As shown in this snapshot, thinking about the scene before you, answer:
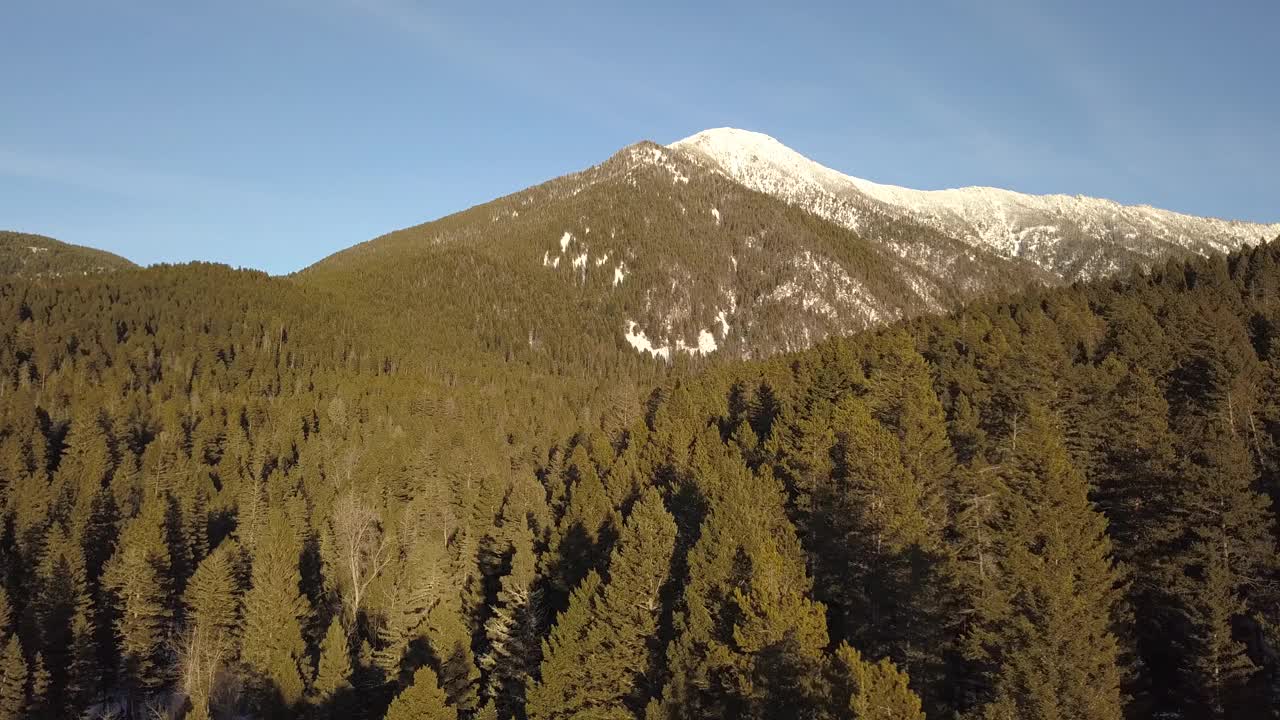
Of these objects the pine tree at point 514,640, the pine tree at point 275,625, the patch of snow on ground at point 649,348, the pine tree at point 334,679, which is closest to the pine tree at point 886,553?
the pine tree at point 514,640

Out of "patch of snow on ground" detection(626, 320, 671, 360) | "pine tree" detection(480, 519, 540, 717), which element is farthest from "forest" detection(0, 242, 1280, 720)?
"patch of snow on ground" detection(626, 320, 671, 360)

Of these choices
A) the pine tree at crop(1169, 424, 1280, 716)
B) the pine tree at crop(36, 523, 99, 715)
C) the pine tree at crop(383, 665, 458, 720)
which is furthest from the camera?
the pine tree at crop(36, 523, 99, 715)

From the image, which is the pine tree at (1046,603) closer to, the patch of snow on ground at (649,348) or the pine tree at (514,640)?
the pine tree at (514,640)

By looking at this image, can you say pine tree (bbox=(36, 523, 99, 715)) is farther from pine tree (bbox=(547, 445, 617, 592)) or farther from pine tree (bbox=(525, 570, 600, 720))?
pine tree (bbox=(525, 570, 600, 720))

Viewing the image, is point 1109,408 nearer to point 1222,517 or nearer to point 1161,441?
point 1161,441

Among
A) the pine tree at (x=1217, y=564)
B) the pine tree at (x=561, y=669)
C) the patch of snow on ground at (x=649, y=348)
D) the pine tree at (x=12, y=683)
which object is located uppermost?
the patch of snow on ground at (x=649, y=348)

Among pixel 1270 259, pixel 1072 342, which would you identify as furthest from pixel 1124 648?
pixel 1270 259
